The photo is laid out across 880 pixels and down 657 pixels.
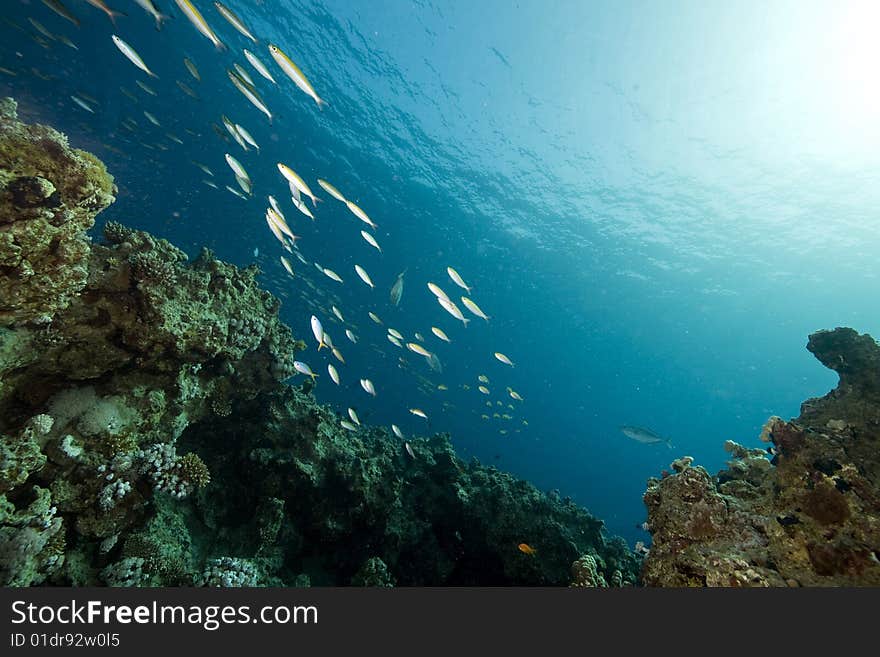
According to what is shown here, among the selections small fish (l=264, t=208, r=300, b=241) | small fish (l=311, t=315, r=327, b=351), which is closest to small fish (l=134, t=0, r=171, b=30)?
small fish (l=264, t=208, r=300, b=241)

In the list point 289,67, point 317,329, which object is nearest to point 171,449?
point 317,329

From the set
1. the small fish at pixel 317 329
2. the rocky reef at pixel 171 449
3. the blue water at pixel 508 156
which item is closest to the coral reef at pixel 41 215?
the rocky reef at pixel 171 449

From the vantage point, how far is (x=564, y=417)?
73.2 metres

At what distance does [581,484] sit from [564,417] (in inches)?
563

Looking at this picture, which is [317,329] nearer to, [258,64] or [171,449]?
[171,449]

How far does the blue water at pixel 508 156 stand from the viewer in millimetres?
19000

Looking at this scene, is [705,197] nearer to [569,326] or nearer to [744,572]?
[569,326]

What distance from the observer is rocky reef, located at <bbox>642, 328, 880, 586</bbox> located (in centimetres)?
305

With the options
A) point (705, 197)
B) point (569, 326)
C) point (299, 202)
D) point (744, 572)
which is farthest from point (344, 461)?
point (569, 326)

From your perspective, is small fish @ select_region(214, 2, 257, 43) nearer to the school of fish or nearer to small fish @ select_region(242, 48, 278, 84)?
the school of fish

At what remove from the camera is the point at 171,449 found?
482 centimetres

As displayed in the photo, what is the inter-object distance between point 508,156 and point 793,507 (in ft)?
85.8

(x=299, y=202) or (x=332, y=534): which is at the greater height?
(x=299, y=202)

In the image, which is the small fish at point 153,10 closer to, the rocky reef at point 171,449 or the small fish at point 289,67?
the small fish at point 289,67
